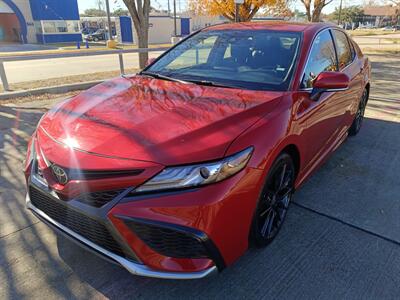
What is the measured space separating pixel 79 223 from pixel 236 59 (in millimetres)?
2112

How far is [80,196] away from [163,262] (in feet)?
2.02

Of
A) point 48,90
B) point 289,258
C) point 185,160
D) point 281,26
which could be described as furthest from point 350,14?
point 185,160

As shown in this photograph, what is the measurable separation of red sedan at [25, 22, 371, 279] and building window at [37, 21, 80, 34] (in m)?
41.2

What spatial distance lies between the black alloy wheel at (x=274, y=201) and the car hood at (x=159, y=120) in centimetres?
45

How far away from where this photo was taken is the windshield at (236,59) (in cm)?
287

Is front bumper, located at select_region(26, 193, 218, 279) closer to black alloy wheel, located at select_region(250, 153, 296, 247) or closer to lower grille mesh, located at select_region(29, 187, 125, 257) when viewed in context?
lower grille mesh, located at select_region(29, 187, 125, 257)

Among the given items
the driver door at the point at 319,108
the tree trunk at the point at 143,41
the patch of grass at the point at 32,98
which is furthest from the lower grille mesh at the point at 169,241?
the tree trunk at the point at 143,41

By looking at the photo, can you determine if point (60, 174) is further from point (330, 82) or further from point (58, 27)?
point (58, 27)

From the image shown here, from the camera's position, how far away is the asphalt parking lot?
2.17 meters

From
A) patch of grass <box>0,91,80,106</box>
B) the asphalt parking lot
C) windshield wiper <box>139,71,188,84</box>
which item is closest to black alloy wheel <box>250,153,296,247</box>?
the asphalt parking lot

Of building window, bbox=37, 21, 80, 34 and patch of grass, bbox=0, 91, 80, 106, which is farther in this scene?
building window, bbox=37, 21, 80, 34

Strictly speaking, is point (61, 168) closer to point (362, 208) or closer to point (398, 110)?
point (362, 208)

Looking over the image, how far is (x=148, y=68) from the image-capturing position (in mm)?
3621

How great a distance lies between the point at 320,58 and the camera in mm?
3273
